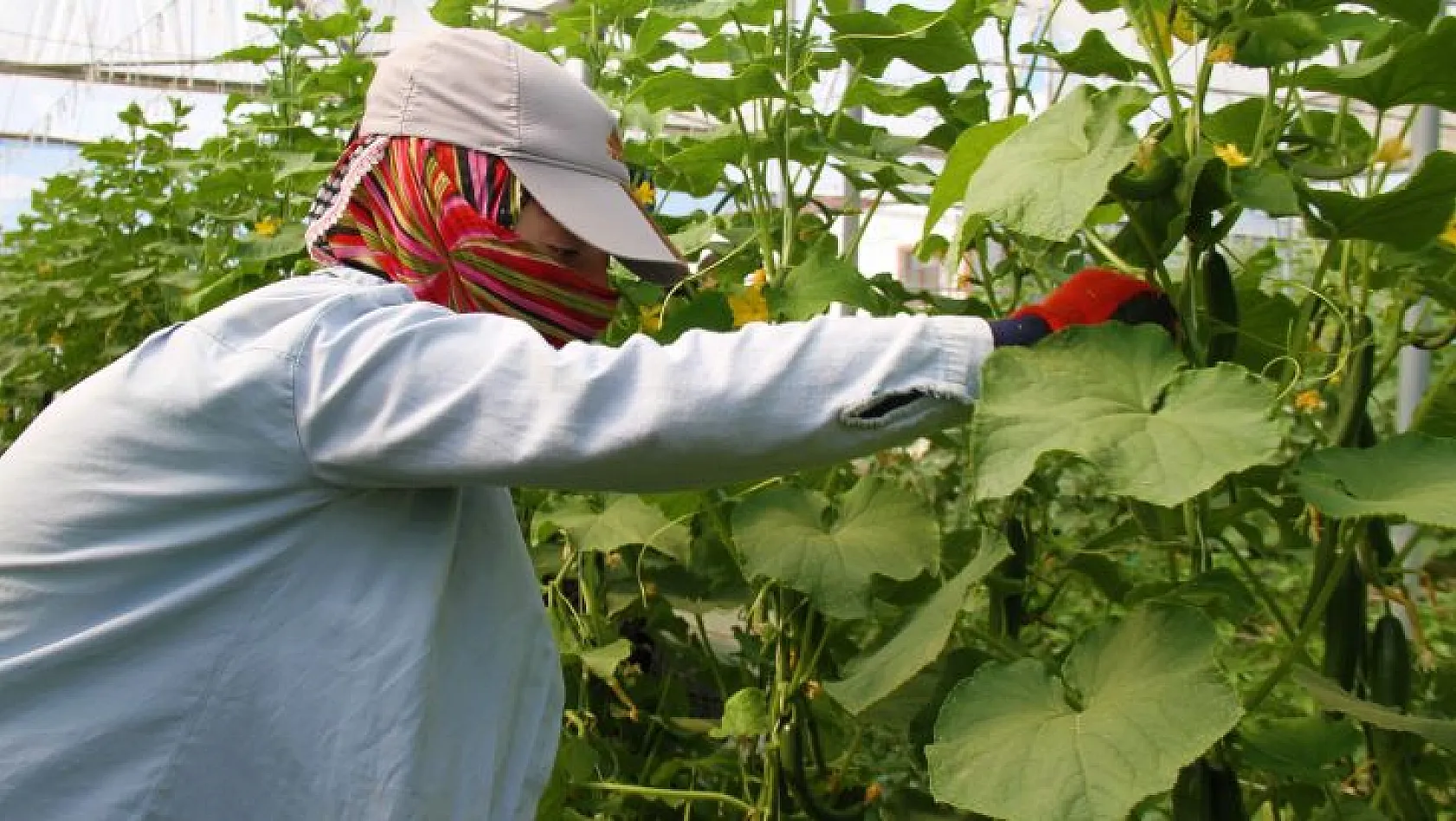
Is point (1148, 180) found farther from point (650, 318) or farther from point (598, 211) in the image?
point (650, 318)

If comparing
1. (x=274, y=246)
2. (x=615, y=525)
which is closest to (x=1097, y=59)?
(x=615, y=525)

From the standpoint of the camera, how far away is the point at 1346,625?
4.58 ft

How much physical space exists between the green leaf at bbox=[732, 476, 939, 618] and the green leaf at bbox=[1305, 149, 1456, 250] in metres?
0.52

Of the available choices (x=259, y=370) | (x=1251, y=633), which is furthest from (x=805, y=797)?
(x=1251, y=633)

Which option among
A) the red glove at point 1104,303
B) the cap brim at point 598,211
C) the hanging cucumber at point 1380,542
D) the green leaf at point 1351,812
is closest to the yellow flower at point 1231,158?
the red glove at point 1104,303

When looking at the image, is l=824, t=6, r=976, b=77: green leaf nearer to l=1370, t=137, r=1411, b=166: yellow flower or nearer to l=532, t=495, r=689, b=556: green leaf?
l=1370, t=137, r=1411, b=166: yellow flower

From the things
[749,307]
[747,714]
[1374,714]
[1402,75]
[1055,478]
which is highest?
[1402,75]

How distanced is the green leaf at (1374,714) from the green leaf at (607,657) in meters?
0.91

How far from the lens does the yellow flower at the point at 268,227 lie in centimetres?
289

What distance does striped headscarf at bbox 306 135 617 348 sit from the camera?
1267 millimetres

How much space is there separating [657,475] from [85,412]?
444 mm

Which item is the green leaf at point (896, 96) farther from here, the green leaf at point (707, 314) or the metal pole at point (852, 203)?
the green leaf at point (707, 314)

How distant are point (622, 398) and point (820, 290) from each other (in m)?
0.65

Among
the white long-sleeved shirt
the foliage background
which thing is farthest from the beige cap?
the foliage background
